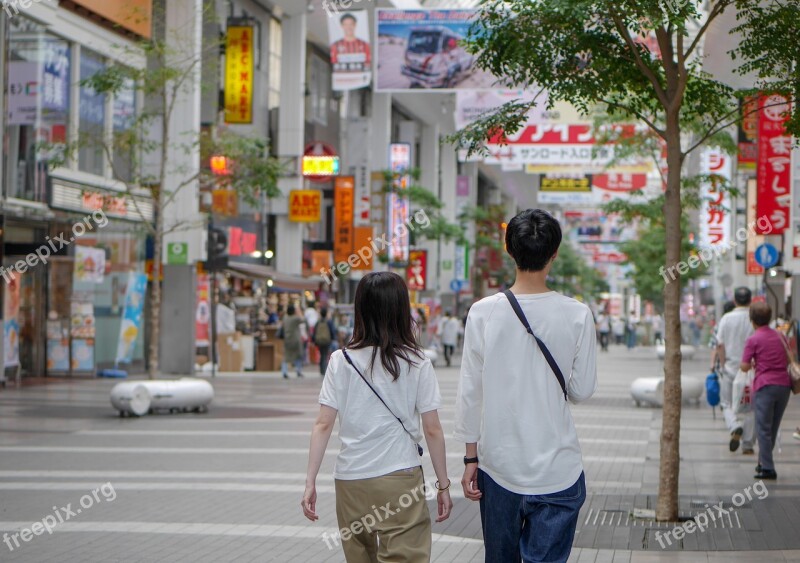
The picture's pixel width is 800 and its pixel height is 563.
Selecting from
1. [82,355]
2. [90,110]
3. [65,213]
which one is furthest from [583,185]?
[65,213]

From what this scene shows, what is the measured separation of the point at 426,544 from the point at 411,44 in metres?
19.8

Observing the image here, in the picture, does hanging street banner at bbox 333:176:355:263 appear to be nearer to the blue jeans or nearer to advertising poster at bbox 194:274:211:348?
advertising poster at bbox 194:274:211:348

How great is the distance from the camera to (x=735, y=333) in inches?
562

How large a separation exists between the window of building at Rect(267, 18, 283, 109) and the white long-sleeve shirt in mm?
35643

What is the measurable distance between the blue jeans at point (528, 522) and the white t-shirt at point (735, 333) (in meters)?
9.75

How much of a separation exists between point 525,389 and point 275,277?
105ft

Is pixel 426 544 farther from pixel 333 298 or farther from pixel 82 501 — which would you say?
pixel 333 298

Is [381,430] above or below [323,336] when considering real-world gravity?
above

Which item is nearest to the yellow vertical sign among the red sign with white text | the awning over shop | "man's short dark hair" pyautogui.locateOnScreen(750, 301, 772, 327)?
the awning over shop

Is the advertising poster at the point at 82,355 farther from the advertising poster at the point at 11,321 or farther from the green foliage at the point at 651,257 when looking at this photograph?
the green foliage at the point at 651,257

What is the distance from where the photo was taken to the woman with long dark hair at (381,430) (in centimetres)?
505

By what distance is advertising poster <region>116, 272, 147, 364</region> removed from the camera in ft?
91.5

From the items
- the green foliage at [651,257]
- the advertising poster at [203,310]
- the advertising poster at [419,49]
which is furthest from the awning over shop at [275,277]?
the green foliage at [651,257]

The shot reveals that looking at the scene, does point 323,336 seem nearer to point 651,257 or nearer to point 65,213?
point 65,213
